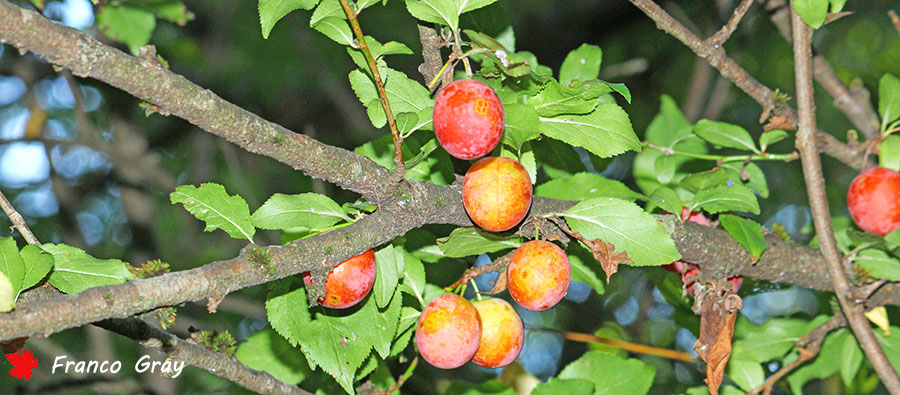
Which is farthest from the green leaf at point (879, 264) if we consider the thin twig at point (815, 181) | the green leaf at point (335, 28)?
the green leaf at point (335, 28)

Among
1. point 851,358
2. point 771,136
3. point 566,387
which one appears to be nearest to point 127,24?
point 566,387

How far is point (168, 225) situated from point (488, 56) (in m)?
3.39

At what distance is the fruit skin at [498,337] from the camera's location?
54.6 inches

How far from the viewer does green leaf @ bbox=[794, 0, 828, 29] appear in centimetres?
164

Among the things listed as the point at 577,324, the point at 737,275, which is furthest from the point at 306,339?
the point at 577,324

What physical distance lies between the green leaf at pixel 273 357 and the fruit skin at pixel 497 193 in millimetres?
842

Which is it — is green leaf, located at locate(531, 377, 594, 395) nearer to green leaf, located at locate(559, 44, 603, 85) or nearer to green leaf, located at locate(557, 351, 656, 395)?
green leaf, located at locate(557, 351, 656, 395)

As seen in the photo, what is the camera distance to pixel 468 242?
1.39 m

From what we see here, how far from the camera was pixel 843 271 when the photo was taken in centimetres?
182

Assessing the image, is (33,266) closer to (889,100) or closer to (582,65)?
(582,65)

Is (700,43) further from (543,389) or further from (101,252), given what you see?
Answer: (101,252)

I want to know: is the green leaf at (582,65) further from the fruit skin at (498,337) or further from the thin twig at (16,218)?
the thin twig at (16,218)

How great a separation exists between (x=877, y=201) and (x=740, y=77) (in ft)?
1.83

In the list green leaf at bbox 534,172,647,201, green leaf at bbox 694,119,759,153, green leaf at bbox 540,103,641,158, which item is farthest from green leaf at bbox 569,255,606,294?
green leaf at bbox 694,119,759,153
